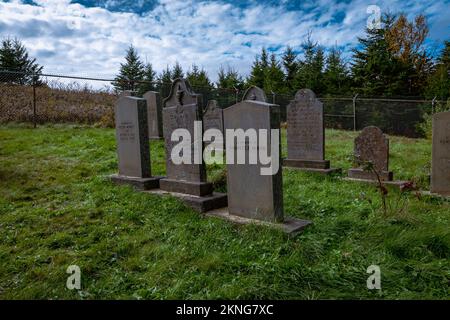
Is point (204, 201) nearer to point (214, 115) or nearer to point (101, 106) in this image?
point (214, 115)

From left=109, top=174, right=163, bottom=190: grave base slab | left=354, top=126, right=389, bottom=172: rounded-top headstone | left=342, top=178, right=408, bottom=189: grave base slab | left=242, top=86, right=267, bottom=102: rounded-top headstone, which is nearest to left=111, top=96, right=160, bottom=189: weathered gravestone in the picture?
left=109, top=174, right=163, bottom=190: grave base slab

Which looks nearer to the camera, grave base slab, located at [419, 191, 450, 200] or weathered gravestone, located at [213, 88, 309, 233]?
weathered gravestone, located at [213, 88, 309, 233]

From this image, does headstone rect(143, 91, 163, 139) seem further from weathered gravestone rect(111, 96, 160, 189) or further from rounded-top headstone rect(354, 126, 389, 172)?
rounded-top headstone rect(354, 126, 389, 172)

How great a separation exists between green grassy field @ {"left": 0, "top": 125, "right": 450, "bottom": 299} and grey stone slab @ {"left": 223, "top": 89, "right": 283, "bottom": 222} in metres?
0.35

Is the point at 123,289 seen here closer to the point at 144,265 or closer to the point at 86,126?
the point at 144,265

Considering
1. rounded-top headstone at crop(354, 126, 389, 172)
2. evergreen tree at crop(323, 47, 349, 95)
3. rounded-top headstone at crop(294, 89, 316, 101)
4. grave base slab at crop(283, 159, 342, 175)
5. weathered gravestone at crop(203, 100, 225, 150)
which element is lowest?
grave base slab at crop(283, 159, 342, 175)

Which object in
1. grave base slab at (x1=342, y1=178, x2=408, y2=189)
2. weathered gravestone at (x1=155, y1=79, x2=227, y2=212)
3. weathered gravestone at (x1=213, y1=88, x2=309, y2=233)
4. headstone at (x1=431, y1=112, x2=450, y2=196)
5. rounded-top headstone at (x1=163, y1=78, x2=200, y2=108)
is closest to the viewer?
weathered gravestone at (x1=213, y1=88, x2=309, y2=233)

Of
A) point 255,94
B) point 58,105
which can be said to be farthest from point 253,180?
point 58,105

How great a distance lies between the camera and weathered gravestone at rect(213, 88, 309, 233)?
13.1ft

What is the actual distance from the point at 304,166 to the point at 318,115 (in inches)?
49.2

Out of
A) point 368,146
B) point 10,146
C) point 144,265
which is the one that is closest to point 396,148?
point 368,146

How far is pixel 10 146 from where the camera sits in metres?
8.63

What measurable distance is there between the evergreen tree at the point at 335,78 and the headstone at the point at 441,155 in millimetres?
17386

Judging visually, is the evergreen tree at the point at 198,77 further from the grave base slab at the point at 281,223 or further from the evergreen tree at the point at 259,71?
the grave base slab at the point at 281,223
